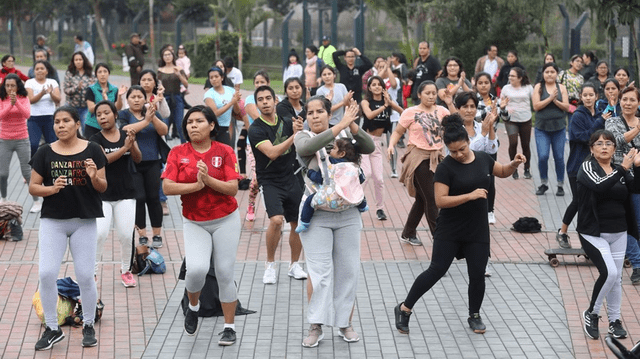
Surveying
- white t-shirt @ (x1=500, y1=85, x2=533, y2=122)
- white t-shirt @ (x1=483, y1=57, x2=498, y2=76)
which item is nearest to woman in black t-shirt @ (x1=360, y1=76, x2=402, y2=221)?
white t-shirt @ (x1=500, y1=85, x2=533, y2=122)

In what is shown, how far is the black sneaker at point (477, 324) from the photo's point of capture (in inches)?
299

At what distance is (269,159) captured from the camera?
8.70 meters

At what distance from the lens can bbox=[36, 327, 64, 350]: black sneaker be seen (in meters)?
7.10

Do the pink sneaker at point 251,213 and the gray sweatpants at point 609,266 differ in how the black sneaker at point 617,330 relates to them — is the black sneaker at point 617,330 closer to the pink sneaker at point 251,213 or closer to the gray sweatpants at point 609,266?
the gray sweatpants at point 609,266

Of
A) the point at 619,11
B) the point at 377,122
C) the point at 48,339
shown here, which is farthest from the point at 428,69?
the point at 48,339

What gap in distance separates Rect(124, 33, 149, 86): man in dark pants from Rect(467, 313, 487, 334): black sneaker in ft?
41.8

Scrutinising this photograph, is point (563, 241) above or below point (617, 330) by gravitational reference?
below

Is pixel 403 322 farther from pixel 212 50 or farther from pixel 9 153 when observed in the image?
pixel 212 50

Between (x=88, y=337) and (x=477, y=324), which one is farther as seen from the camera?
(x=477, y=324)

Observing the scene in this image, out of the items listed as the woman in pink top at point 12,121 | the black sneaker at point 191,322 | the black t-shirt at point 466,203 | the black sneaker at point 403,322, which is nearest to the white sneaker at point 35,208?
the woman in pink top at point 12,121

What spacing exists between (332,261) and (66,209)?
Result: 6.58 feet

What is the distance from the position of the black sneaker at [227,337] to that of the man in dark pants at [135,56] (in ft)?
40.8

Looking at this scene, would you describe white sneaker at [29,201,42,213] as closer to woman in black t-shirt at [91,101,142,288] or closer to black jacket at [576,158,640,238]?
woman in black t-shirt at [91,101,142,288]

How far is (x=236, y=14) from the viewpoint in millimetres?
39000
